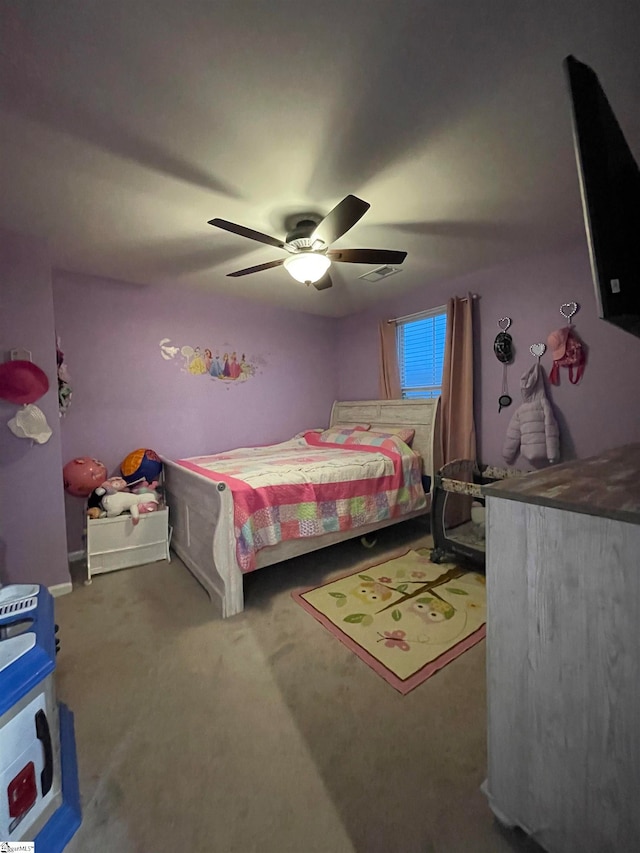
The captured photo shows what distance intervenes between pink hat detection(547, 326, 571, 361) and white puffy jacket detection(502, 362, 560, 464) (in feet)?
0.55

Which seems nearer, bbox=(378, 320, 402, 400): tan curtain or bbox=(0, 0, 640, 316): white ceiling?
bbox=(0, 0, 640, 316): white ceiling

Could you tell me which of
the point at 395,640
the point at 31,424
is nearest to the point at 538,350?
the point at 395,640

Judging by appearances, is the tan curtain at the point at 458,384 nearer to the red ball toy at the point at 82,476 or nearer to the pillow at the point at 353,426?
the pillow at the point at 353,426

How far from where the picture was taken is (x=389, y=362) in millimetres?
4012

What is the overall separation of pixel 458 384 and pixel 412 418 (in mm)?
569

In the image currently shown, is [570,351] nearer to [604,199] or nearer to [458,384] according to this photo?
[458,384]

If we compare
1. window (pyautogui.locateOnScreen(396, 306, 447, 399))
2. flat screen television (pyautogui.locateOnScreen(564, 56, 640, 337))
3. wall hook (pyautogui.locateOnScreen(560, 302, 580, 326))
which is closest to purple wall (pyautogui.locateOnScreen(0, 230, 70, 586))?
flat screen television (pyautogui.locateOnScreen(564, 56, 640, 337))

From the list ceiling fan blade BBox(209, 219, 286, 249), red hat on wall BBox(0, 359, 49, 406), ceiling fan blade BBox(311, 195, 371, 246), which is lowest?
red hat on wall BBox(0, 359, 49, 406)

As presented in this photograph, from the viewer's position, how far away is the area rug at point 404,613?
1755mm

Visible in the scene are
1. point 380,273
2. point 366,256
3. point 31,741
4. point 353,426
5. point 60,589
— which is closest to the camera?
point 31,741

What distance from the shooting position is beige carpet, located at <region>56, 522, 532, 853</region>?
1049 millimetres


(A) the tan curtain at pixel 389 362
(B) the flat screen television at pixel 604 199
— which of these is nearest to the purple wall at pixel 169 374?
(A) the tan curtain at pixel 389 362

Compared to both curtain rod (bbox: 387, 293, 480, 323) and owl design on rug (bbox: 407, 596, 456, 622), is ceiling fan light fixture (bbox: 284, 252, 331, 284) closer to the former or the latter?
curtain rod (bbox: 387, 293, 480, 323)

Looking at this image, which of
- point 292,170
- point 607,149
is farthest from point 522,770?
point 292,170
